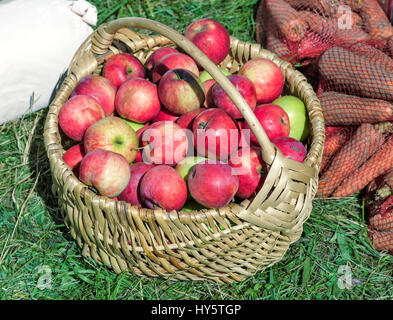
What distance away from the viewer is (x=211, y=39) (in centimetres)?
246

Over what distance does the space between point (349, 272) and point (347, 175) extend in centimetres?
52

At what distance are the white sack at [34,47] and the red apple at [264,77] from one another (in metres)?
1.14

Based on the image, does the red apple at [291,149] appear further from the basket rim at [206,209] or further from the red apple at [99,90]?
the red apple at [99,90]

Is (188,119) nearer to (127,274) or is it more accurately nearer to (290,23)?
(127,274)

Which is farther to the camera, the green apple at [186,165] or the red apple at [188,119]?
the red apple at [188,119]

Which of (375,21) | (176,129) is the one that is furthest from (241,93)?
(375,21)

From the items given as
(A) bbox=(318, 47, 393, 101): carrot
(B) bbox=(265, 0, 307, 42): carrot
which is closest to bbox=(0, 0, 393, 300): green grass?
(A) bbox=(318, 47, 393, 101): carrot

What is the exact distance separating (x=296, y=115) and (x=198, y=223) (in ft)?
2.78

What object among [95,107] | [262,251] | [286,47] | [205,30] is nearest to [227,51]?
[205,30]

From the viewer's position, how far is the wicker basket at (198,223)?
1.79 meters

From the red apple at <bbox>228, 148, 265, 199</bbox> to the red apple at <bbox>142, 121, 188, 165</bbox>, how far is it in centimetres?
26

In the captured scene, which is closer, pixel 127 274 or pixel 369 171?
pixel 127 274

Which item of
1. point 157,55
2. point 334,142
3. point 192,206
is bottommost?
point 334,142

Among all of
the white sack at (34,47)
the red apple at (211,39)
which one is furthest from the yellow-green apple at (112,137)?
the white sack at (34,47)
